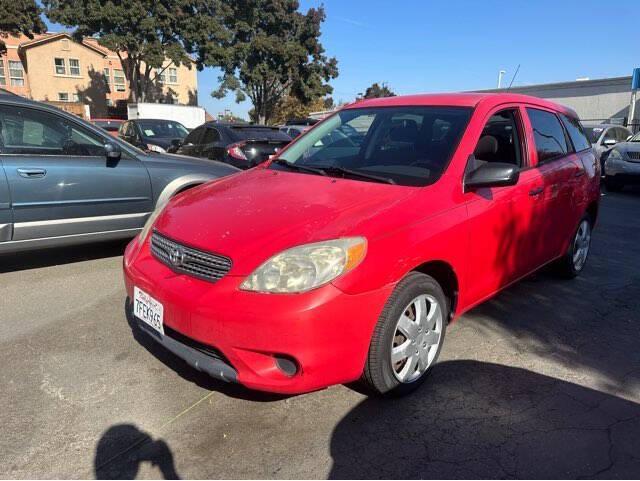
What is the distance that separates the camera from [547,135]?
415cm

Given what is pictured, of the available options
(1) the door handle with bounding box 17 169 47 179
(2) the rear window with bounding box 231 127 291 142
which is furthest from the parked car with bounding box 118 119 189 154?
(1) the door handle with bounding box 17 169 47 179

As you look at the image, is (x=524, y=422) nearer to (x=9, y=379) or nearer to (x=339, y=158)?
(x=339, y=158)

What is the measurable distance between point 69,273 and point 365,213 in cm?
361

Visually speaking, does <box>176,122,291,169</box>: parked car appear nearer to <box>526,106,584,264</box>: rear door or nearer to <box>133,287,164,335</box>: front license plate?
<box>526,106,584,264</box>: rear door

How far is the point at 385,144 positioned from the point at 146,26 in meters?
34.5

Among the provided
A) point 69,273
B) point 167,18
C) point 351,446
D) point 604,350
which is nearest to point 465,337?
point 604,350

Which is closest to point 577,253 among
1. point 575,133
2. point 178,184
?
point 575,133

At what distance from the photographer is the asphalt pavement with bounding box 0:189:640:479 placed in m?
2.26

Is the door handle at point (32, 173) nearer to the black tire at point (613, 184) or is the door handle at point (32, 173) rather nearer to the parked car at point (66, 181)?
the parked car at point (66, 181)

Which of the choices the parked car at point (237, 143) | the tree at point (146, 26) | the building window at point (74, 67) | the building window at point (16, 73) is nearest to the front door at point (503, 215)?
the parked car at point (237, 143)

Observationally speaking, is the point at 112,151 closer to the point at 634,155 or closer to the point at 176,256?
the point at 176,256

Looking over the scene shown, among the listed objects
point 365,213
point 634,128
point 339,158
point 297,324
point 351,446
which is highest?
point 634,128

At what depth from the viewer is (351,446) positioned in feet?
7.80

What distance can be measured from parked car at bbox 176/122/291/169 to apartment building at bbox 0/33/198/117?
37.4 m
